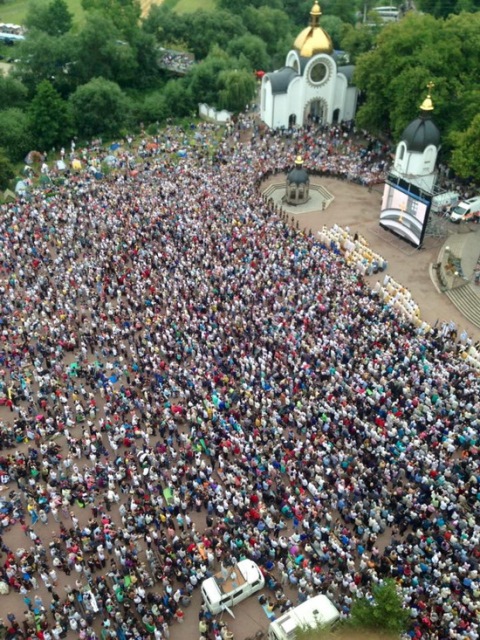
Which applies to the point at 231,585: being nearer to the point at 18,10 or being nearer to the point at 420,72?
the point at 420,72

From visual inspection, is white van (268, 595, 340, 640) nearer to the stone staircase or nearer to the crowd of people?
the crowd of people

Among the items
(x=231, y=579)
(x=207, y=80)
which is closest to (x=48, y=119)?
(x=207, y=80)

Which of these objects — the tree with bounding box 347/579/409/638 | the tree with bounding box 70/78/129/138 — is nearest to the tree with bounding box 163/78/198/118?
the tree with bounding box 70/78/129/138

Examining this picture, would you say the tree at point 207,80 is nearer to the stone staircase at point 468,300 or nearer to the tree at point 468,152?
the tree at point 468,152

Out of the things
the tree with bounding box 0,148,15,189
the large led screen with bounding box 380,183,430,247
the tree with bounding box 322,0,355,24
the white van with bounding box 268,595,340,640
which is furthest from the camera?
the tree with bounding box 322,0,355,24

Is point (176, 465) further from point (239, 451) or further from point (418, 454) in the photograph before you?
point (418, 454)

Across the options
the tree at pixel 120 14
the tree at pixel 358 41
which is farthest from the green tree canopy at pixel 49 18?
the tree at pixel 358 41

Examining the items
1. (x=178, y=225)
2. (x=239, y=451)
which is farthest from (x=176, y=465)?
(x=178, y=225)
